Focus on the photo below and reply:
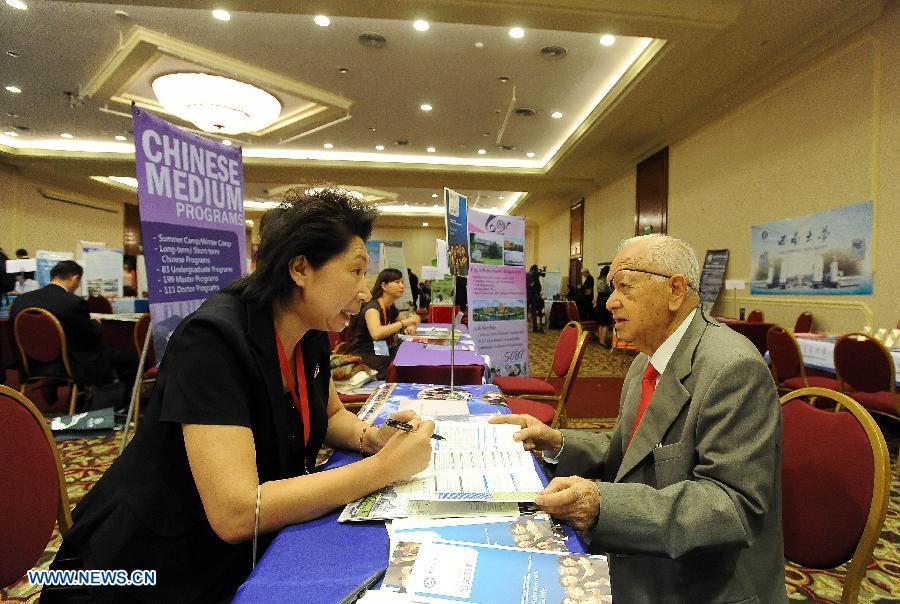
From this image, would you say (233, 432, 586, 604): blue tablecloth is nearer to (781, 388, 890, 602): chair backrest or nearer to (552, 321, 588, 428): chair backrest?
(781, 388, 890, 602): chair backrest

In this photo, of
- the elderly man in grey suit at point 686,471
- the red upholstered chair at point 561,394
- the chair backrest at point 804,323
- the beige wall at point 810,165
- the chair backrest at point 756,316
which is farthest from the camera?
the chair backrest at point 756,316

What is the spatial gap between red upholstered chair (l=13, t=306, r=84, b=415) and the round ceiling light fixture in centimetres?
379

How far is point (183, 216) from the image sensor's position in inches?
77.8

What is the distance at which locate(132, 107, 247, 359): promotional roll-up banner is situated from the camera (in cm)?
180

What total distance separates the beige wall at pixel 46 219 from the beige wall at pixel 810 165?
13.8 metres

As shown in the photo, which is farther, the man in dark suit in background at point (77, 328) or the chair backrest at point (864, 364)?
the man in dark suit in background at point (77, 328)

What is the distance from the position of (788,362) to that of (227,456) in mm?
4194

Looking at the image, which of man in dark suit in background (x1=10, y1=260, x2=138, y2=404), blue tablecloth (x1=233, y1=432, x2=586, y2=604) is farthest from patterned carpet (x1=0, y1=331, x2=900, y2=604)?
man in dark suit in background (x1=10, y1=260, x2=138, y2=404)

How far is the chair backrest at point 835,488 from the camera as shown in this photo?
100 centimetres

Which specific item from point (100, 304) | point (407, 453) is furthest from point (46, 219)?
point (407, 453)

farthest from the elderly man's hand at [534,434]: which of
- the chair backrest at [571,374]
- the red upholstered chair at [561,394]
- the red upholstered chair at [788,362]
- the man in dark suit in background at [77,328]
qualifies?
the man in dark suit in background at [77,328]

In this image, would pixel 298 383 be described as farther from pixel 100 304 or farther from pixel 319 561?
pixel 100 304

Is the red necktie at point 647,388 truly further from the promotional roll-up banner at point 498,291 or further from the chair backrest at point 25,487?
the promotional roll-up banner at point 498,291

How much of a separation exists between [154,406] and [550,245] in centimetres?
1648
